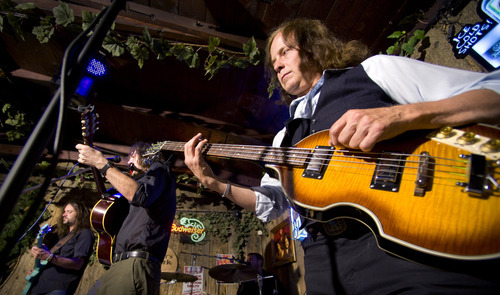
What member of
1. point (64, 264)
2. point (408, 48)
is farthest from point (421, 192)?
point (64, 264)

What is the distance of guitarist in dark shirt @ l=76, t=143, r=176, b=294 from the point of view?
9.36ft

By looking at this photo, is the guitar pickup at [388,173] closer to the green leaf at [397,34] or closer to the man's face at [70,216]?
the green leaf at [397,34]

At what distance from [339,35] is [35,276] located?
Answer: 681 centimetres

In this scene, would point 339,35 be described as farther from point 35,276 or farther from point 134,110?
point 35,276

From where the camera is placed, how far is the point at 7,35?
3.81m

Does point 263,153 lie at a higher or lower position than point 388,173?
higher

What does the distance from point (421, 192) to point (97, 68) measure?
4.66m

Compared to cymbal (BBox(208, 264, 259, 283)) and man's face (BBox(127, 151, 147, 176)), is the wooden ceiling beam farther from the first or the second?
cymbal (BBox(208, 264, 259, 283))

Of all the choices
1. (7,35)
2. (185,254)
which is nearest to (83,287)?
(185,254)

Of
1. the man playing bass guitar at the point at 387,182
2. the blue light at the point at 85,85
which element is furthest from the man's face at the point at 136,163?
the man playing bass guitar at the point at 387,182

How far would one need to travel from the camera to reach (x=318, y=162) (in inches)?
56.6

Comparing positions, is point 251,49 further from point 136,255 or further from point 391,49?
point 136,255

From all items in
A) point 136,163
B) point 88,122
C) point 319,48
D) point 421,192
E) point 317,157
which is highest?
point 319,48

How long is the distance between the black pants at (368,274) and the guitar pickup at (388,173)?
31cm
